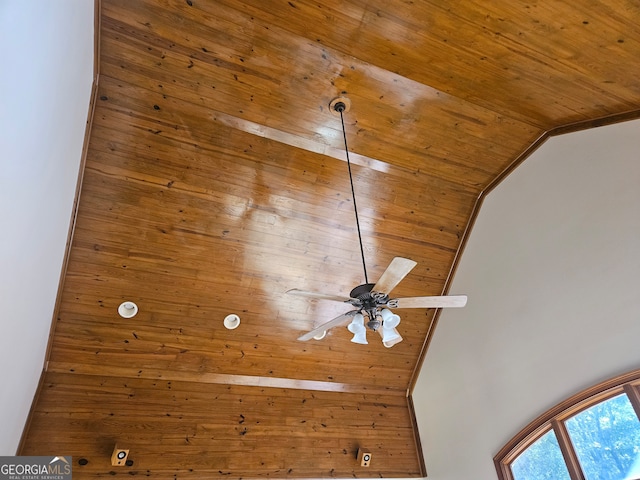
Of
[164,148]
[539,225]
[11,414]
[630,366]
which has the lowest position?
[630,366]

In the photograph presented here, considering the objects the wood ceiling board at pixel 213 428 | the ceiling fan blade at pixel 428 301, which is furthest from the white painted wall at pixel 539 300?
the ceiling fan blade at pixel 428 301

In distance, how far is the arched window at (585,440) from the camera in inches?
125

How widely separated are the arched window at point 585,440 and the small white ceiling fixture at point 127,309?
3754mm

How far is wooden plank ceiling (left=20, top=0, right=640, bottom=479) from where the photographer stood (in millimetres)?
3014

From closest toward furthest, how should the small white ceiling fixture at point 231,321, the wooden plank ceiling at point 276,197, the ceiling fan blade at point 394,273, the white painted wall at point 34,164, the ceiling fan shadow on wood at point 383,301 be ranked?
the white painted wall at point 34,164 → the ceiling fan blade at point 394,273 → the ceiling fan shadow on wood at point 383,301 → the wooden plank ceiling at point 276,197 → the small white ceiling fixture at point 231,321

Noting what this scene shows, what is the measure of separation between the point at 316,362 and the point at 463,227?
7.53 ft

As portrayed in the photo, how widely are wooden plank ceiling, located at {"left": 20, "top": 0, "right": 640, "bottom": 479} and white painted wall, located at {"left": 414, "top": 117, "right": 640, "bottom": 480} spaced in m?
0.31

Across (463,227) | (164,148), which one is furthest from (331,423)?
(164,148)

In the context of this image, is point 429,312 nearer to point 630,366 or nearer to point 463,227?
point 463,227

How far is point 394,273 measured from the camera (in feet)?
8.48

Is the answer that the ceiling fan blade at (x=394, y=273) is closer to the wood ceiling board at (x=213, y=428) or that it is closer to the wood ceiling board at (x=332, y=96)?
the wood ceiling board at (x=332, y=96)

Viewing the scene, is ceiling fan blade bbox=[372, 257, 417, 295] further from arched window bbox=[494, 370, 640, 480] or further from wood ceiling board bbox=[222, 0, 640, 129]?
arched window bbox=[494, 370, 640, 480]

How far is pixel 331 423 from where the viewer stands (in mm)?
5016

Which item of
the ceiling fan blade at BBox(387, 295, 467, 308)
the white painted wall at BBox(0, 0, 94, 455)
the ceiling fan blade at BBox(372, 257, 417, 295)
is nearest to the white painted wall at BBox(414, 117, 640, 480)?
the ceiling fan blade at BBox(387, 295, 467, 308)
